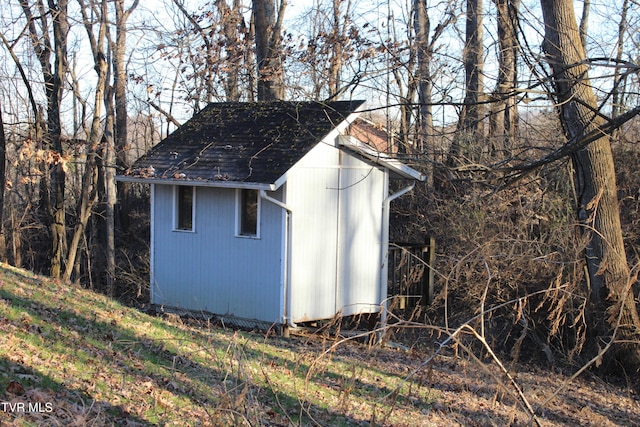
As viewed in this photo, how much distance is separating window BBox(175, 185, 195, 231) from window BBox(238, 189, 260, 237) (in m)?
1.36

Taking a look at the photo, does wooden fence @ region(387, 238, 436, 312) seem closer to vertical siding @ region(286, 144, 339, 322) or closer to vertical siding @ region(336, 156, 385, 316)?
vertical siding @ region(336, 156, 385, 316)

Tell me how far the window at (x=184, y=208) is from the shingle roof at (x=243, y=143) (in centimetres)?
59

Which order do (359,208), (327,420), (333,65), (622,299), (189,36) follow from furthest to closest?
(189,36), (333,65), (359,208), (327,420), (622,299)

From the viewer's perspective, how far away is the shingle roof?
14359mm

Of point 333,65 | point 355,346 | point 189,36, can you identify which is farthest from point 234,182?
point 189,36

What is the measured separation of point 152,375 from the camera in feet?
27.7

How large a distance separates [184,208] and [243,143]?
6.30ft

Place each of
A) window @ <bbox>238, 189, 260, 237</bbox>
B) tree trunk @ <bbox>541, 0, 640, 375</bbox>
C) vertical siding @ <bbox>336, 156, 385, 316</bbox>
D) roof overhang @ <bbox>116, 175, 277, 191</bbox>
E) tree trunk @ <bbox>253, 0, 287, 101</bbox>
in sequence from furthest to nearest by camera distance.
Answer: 1. tree trunk @ <bbox>253, 0, 287, 101</bbox>
2. vertical siding @ <bbox>336, 156, 385, 316</bbox>
3. window @ <bbox>238, 189, 260, 237</bbox>
4. roof overhang @ <bbox>116, 175, 277, 191</bbox>
5. tree trunk @ <bbox>541, 0, 640, 375</bbox>

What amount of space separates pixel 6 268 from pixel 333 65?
11817 millimetres

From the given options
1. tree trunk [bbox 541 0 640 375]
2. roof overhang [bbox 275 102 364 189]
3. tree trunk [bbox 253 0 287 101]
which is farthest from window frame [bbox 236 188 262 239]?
tree trunk [bbox 253 0 287 101]

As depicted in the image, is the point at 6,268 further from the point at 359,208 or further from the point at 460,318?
the point at 460,318

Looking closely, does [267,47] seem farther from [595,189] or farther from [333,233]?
[595,189]

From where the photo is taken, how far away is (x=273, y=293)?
14.4 m

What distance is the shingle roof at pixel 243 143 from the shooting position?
14.4 meters
